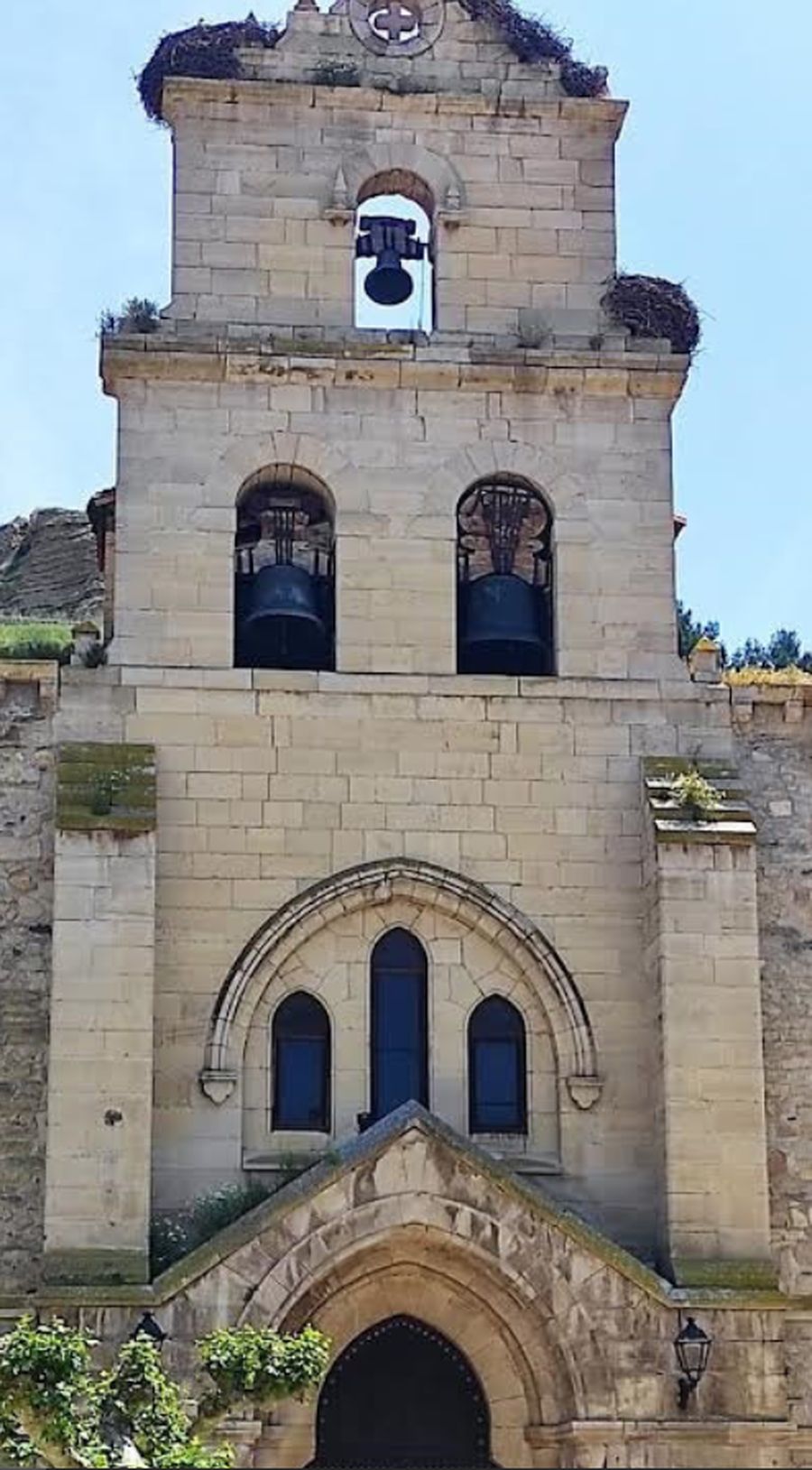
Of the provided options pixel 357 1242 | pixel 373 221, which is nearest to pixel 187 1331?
pixel 357 1242

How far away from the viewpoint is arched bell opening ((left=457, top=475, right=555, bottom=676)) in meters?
24.7

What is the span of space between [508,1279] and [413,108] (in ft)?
33.1

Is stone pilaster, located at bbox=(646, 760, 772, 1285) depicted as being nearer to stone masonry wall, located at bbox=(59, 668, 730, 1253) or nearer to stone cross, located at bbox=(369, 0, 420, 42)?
stone masonry wall, located at bbox=(59, 668, 730, 1253)

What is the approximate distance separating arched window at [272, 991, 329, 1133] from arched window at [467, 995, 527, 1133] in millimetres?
1139

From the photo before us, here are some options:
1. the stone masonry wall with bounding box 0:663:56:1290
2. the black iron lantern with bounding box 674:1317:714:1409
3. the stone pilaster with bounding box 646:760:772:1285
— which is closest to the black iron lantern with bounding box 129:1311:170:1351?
the stone masonry wall with bounding box 0:663:56:1290

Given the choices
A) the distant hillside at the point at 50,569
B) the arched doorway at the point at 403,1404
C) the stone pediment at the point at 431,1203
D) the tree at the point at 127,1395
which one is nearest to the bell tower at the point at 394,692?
the stone pediment at the point at 431,1203

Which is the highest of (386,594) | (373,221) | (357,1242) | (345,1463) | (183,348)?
(373,221)

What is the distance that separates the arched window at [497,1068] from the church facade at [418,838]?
4 centimetres

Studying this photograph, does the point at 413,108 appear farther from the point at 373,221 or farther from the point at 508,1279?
the point at 508,1279

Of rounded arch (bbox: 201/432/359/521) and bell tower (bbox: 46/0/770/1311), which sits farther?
rounded arch (bbox: 201/432/359/521)

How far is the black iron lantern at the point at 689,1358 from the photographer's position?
852 inches

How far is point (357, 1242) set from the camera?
71.1ft

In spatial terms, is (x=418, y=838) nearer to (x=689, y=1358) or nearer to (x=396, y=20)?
(x=689, y=1358)

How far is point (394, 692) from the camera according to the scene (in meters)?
24.1
